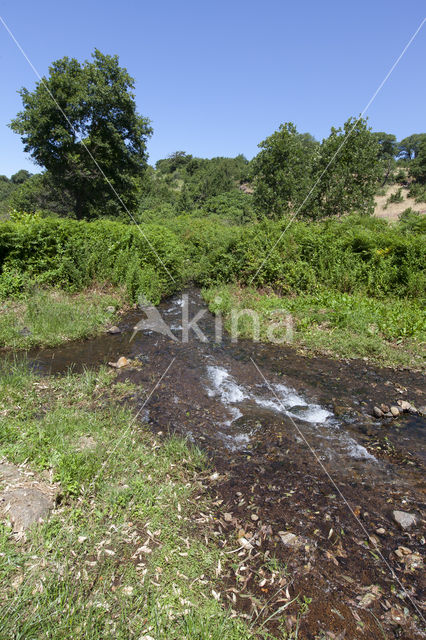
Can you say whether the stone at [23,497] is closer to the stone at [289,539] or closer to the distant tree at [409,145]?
the stone at [289,539]

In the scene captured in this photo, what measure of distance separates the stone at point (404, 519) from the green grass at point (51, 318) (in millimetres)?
7242

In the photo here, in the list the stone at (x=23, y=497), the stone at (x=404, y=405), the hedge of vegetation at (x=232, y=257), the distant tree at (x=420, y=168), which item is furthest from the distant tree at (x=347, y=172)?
the distant tree at (x=420, y=168)

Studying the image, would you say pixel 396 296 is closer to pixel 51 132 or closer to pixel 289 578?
pixel 289 578

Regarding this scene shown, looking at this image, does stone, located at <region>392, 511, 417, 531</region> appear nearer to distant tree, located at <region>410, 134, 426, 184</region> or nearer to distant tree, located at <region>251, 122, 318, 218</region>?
distant tree, located at <region>251, 122, 318, 218</region>

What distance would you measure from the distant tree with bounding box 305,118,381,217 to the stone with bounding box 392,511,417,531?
17123mm

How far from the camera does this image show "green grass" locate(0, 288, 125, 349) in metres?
7.74

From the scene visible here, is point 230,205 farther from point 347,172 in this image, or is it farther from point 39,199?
point 347,172

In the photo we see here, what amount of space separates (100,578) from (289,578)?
1525 millimetres

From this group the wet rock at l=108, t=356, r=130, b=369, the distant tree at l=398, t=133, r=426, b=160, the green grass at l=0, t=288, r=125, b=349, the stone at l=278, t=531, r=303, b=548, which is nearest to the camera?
the stone at l=278, t=531, r=303, b=548

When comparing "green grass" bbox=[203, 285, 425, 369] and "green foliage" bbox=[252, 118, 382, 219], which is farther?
"green foliage" bbox=[252, 118, 382, 219]

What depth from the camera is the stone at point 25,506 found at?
2729mm

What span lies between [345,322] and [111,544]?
23.7 feet

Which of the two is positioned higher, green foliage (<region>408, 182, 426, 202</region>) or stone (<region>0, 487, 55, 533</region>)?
green foliage (<region>408, 182, 426, 202</region>)

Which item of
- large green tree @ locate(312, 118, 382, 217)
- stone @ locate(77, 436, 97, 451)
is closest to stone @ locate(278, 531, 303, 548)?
stone @ locate(77, 436, 97, 451)
